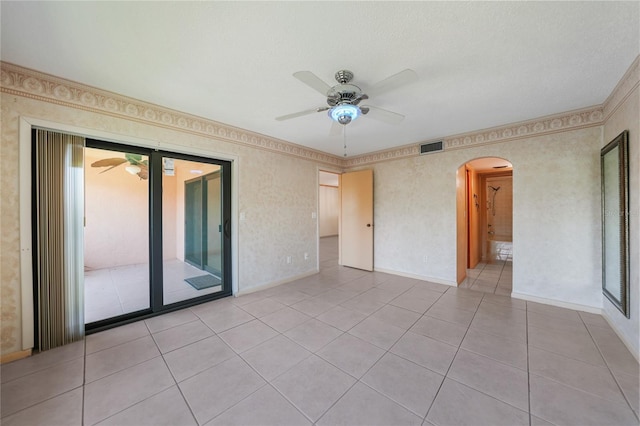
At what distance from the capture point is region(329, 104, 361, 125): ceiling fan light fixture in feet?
6.68

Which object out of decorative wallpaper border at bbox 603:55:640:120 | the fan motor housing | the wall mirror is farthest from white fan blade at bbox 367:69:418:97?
the wall mirror

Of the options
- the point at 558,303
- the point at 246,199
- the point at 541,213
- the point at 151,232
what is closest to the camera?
the point at 151,232

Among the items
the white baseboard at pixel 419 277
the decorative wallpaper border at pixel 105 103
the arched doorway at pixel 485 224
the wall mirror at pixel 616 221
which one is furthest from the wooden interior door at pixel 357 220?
the wall mirror at pixel 616 221

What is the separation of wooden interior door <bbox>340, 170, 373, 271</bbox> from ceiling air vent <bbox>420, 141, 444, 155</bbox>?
1078 millimetres

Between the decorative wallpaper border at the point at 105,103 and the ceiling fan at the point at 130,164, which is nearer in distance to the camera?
the decorative wallpaper border at the point at 105,103

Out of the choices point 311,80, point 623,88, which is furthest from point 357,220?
point 623,88

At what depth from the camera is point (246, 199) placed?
11.8 feet

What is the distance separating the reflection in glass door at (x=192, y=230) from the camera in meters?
3.64

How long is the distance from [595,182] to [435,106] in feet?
7.30

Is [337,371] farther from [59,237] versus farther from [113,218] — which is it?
[113,218]

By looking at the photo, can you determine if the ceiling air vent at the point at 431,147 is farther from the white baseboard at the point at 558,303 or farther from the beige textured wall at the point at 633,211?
the white baseboard at the point at 558,303

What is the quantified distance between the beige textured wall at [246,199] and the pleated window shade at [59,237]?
5.2 inches

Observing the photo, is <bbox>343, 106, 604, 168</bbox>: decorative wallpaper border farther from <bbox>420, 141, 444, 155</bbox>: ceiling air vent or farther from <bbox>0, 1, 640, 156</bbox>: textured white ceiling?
<bbox>0, 1, 640, 156</bbox>: textured white ceiling

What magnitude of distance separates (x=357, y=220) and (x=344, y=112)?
3.27 m
